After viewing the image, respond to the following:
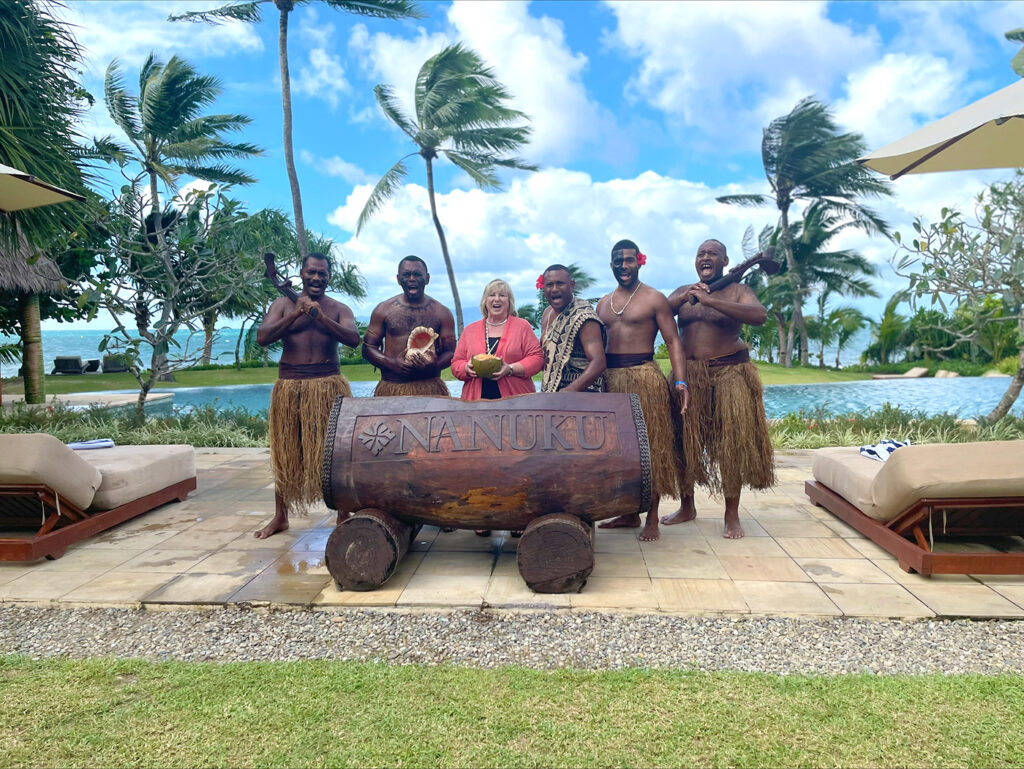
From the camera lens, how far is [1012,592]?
289 cm

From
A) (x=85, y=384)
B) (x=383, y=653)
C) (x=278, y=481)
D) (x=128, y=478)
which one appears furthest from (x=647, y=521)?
(x=85, y=384)

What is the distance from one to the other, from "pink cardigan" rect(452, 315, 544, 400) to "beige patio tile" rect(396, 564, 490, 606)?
0.92 meters

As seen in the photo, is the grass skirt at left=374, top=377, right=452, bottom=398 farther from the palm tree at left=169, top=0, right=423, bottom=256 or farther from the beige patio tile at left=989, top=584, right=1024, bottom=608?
the palm tree at left=169, top=0, right=423, bottom=256

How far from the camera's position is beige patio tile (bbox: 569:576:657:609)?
9.12 feet

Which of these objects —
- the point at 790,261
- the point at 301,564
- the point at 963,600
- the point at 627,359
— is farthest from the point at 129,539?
the point at 790,261

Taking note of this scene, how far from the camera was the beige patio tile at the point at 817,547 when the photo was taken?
3416mm

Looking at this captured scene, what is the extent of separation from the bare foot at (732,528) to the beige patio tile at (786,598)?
0.69m

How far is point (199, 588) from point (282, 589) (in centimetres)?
Answer: 40

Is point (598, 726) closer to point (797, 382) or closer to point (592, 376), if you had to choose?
point (592, 376)

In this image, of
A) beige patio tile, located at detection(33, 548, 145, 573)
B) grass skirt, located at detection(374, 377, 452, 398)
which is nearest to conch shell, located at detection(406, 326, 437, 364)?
grass skirt, located at detection(374, 377, 452, 398)

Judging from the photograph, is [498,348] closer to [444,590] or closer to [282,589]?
[444,590]

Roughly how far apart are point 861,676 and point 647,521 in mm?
1598

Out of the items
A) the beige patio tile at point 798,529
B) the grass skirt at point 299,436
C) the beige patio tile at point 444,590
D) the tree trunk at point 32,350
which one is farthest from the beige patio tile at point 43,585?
the tree trunk at point 32,350

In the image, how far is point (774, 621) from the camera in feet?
8.63
